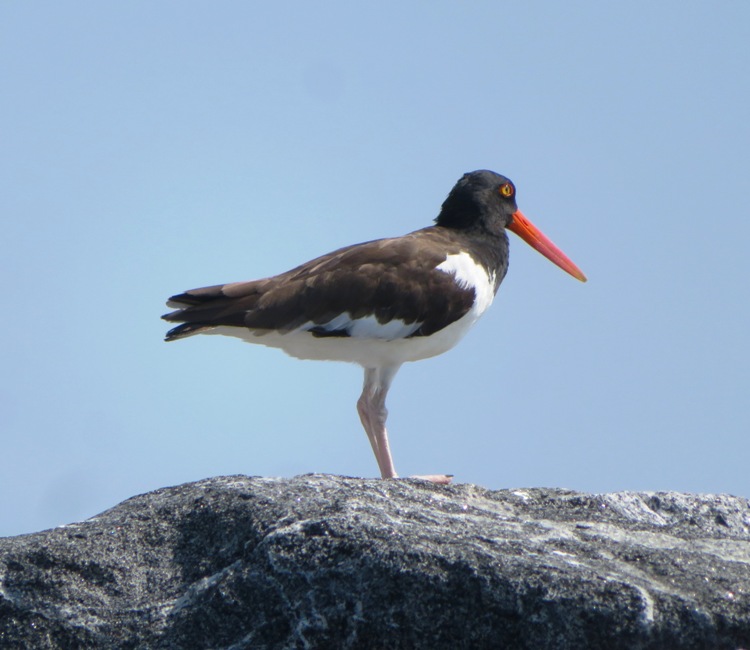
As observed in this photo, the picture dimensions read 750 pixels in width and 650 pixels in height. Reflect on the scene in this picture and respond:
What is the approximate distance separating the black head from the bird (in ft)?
2.34

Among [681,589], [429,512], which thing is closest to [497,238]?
[429,512]

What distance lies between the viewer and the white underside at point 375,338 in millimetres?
9242

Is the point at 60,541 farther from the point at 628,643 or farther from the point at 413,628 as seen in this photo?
the point at 628,643

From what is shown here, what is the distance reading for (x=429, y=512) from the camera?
15.6 feet

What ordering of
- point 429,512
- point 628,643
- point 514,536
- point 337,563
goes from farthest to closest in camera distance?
point 429,512 < point 514,536 < point 337,563 < point 628,643

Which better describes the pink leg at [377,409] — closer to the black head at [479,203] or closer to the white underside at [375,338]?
the white underside at [375,338]

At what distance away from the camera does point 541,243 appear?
38.9ft

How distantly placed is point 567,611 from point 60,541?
2.06 metres

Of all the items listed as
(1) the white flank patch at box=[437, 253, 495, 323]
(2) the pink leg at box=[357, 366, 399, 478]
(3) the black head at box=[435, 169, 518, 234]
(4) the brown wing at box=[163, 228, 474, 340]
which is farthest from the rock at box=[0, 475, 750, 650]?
(3) the black head at box=[435, 169, 518, 234]

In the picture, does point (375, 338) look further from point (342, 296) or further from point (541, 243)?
point (541, 243)

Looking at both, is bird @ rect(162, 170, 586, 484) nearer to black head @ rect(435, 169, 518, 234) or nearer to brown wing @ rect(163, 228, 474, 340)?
brown wing @ rect(163, 228, 474, 340)

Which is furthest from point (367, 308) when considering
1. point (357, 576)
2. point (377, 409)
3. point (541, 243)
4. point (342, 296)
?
point (357, 576)

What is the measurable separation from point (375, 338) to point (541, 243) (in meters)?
3.24

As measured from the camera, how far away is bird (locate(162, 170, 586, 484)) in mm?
9141
